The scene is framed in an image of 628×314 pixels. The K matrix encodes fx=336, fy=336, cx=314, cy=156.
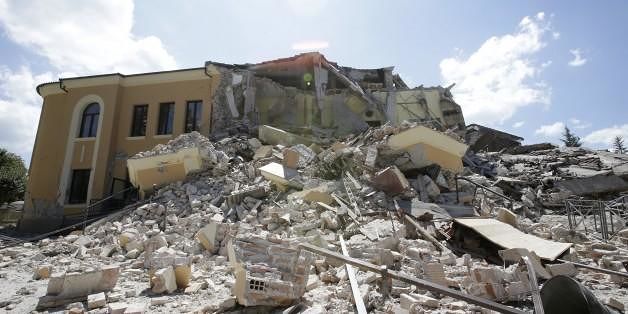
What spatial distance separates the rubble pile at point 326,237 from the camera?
393 centimetres

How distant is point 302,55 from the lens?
18.2m

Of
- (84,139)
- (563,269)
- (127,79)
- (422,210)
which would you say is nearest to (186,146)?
(422,210)

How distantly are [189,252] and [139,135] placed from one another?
12.4 metres

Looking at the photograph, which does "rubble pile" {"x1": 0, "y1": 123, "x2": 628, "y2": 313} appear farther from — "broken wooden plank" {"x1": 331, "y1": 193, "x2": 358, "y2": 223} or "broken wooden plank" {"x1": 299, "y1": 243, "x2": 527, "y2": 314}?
"broken wooden plank" {"x1": 299, "y1": 243, "x2": 527, "y2": 314}

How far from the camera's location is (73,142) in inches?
662

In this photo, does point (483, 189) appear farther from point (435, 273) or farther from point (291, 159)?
point (435, 273)

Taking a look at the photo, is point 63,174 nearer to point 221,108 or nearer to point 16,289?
point 221,108

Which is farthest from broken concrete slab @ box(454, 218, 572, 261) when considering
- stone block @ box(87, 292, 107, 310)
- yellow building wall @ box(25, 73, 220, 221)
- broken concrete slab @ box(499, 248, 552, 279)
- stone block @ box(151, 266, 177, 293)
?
yellow building wall @ box(25, 73, 220, 221)

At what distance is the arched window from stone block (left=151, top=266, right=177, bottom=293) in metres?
15.5

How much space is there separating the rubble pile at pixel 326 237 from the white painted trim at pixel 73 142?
6794mm

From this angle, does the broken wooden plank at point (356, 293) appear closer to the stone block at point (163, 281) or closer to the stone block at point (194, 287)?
the stone block at point (194, 287)

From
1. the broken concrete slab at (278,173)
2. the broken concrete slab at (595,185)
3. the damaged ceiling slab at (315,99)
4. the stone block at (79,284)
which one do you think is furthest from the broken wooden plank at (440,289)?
the damaged ceiling slab at (315,99)

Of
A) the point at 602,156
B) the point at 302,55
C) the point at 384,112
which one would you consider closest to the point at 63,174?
the point at 302,55

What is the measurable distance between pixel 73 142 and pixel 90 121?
4.28 ft
